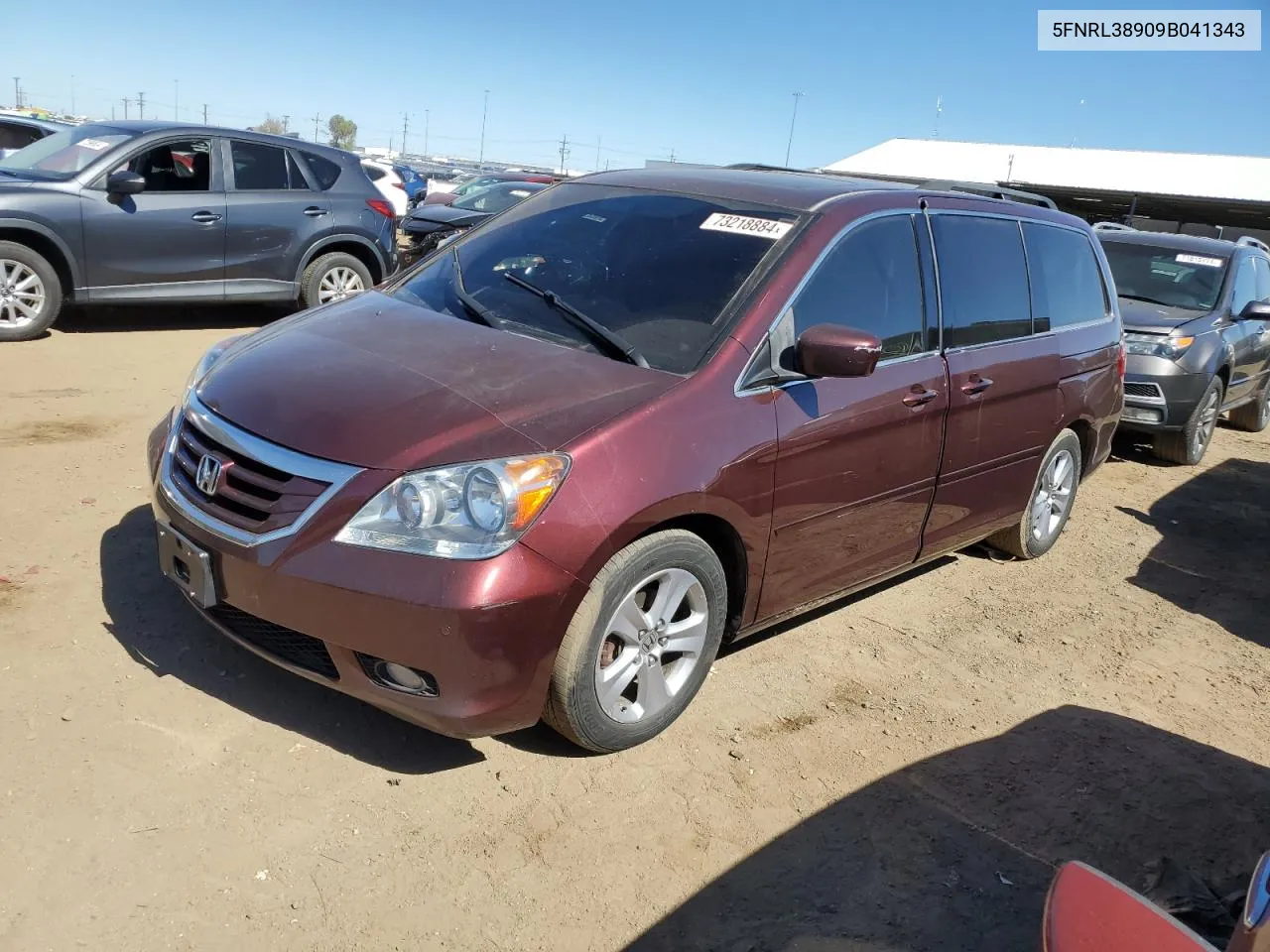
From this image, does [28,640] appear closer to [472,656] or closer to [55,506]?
[55,506]

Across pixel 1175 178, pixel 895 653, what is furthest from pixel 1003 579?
pixel 1175 178

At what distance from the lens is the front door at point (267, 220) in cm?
898

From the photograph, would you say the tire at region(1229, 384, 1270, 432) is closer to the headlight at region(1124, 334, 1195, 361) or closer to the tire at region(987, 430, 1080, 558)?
the headlight at region(1124, 334, 1195, 361)

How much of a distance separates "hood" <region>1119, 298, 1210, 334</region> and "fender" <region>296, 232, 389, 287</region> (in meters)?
6.54

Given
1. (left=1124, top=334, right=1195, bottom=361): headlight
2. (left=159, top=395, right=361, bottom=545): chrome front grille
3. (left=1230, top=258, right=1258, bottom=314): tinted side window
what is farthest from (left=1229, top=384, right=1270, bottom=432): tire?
(left=159, top=395, right=361, bottom=545): chrome front grille

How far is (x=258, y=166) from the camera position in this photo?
9.21 meters

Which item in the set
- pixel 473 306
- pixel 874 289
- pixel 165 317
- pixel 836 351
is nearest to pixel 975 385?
pixel 874 289

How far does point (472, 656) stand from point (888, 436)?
1.94 m

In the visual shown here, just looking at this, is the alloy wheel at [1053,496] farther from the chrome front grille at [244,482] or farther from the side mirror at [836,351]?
the chrome front grille at [244,482]

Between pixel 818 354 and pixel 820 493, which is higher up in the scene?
pixel 818 354

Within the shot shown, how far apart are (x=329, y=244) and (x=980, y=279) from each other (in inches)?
264

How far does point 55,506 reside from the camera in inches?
185

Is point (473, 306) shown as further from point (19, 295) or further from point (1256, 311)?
point (1256, 311)

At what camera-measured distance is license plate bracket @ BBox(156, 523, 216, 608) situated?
3.10 meters
